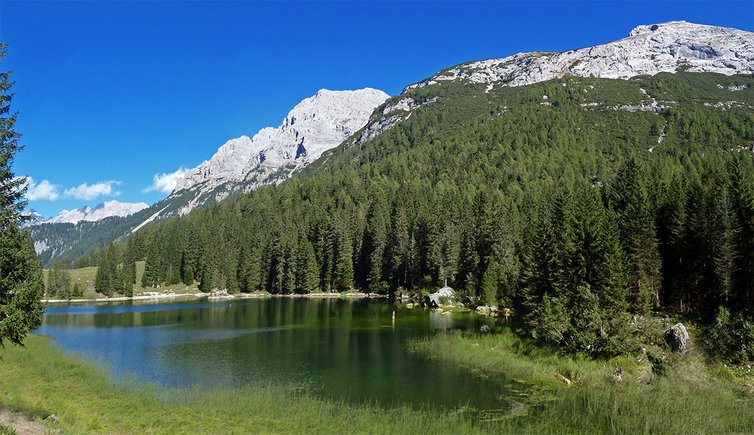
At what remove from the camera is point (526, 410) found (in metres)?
29.0

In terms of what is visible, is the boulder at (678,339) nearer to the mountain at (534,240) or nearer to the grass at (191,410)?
the mountain at (534,240)

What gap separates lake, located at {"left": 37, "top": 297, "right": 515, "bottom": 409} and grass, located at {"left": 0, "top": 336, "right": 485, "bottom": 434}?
144 inches

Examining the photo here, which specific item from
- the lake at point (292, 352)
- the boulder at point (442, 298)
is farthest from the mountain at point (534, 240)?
the lake at point (292, 352)

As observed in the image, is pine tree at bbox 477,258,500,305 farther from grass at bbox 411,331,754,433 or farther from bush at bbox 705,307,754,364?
bush at bbox 705,307,754,364

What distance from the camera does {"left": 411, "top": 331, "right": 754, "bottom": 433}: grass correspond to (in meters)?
25.7

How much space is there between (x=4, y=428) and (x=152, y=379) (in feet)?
69.3

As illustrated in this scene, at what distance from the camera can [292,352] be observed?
48906 millimetres

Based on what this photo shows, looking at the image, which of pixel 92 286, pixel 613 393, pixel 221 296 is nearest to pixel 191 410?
pixel 613 393

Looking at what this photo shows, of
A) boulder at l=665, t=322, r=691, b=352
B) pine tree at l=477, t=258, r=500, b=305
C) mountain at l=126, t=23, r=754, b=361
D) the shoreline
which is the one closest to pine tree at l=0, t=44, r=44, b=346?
mountain at l=126, t=23, r=754, b=361

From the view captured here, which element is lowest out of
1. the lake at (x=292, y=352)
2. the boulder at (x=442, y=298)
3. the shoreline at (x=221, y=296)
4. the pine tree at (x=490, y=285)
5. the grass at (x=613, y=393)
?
the shoreline at (x=221, y=296)

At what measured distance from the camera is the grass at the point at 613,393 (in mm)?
25656

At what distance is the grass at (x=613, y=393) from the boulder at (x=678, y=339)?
830 millimetres

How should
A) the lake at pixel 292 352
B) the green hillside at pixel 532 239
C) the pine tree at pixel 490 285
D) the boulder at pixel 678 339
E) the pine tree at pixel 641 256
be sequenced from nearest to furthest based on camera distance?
the lake at pixel 292 352 → the boulder at pixel 678 339 → the green hillside at pixel 532 239 → the pine tree at pixel 641 256 → the pine tree at pixel 490 285

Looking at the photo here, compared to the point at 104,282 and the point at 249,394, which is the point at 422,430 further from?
the point at 104,282
